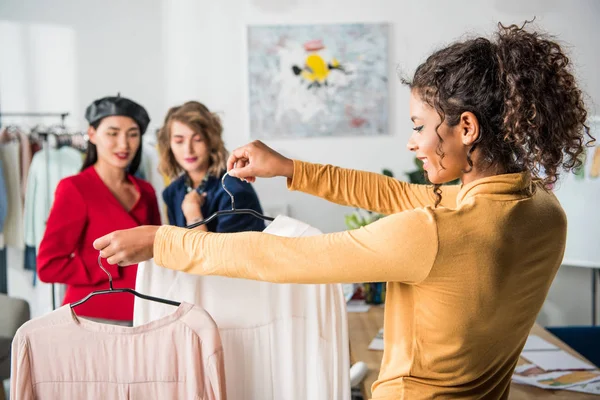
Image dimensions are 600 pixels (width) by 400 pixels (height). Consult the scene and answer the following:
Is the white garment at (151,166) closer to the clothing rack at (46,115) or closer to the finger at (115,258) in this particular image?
the clothing rack at (46,115)

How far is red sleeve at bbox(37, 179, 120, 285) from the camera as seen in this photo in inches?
83.8

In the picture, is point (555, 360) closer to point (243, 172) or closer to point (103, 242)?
point (243, 172)

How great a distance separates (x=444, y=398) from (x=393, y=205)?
20.3 inches

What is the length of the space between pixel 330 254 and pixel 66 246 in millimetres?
1434

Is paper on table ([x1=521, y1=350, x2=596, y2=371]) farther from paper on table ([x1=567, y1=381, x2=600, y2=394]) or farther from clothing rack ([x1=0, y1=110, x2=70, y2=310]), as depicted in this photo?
clothing rack ([x1=0, y1=110, x2=70, y2=310])

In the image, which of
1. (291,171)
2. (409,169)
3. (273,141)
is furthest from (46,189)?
(291,171)

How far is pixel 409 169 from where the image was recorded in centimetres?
379

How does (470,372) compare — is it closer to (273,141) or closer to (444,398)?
(444,398)

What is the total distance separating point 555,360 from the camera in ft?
6.75

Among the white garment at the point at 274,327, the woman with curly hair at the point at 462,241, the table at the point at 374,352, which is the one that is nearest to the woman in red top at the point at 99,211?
the white garment at the point at 274,327

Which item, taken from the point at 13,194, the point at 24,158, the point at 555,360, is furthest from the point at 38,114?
the point at 555,360

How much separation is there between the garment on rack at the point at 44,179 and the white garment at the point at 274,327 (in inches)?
80.9

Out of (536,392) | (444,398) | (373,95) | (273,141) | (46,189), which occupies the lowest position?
(536,392)

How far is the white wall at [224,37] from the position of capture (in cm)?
369
